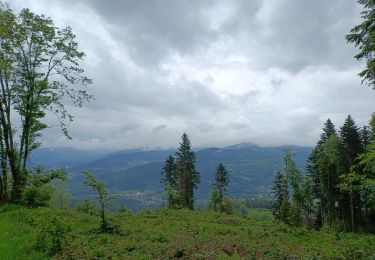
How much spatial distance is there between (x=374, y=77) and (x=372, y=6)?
12.3ft

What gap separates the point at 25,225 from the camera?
1797 centimetres

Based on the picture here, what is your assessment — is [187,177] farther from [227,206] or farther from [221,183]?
[227,206]

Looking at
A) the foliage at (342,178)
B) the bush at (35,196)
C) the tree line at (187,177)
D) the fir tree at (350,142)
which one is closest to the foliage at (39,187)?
→ the bush at (35,196)

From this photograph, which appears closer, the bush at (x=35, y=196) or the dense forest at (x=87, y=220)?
the dense forest at (x=87, y=220)

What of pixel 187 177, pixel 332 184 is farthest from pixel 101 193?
pixel 187 177

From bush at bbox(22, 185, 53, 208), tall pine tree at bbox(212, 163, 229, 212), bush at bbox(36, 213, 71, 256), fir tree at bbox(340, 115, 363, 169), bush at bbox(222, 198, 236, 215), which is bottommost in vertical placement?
bush at bbox(222, 198, 236, 215)

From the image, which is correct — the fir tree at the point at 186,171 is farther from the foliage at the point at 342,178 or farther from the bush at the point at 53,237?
the bush at the point at 53,237

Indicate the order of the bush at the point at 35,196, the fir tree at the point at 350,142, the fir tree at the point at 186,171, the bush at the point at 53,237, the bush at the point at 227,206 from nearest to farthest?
1. the bush at the point at 53,237
2. the bush at the point at 35,196
3. the fir tree at the point at 350,142
4. the fir tree at the point at 186,171
5. the bush at the point at 227,206

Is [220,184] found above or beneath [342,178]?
beneath

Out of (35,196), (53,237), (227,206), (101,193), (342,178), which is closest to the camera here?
(53,237)

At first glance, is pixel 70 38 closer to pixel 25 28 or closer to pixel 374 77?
pixel 25 28

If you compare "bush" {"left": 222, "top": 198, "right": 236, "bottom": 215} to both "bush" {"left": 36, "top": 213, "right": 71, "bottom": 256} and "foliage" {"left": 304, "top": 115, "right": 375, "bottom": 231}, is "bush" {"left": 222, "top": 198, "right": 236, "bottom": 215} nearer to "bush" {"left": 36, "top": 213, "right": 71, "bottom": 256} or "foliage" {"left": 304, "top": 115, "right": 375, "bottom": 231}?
"foliage" {"left": 304, "top": 115, "right": 375, "bottom": 231}

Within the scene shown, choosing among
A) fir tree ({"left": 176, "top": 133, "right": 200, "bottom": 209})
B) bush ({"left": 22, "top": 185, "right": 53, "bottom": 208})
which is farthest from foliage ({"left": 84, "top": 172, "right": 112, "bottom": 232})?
fir tree ({"left": 176, "top": 133, "right": 200, "bottom": 209})

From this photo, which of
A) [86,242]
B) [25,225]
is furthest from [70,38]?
[86,242]
